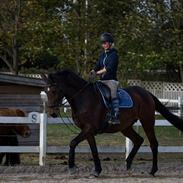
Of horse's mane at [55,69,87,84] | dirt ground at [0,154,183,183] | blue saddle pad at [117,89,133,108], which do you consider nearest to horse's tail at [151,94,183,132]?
blue saddle pad at [117,89,133,108]

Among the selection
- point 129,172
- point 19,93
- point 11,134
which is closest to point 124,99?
point 129,172

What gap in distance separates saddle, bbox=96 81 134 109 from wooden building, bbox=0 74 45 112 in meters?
5.60

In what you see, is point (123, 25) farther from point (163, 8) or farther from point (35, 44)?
point (35, 44)

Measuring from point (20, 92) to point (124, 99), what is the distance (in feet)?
21.7

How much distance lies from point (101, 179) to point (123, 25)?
15.5 m

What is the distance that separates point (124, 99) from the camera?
11477mm

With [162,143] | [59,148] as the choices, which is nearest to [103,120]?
[59,148]

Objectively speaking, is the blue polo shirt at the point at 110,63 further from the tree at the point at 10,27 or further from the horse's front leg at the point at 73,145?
the tree at the point at 10,27

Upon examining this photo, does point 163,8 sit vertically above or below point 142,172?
above

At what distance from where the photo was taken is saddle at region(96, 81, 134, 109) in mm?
11188

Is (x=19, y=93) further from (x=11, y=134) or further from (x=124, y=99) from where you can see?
(x=124, y=99)

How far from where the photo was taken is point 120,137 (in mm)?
20047

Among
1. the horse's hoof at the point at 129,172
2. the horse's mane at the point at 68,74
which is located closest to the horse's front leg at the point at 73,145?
the horse's mane at the point at 68,74

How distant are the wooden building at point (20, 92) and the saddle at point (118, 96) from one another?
560 centimetres
